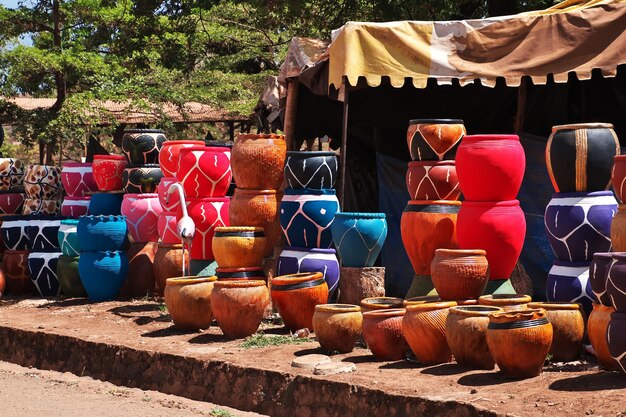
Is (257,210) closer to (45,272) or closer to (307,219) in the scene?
(307,219)

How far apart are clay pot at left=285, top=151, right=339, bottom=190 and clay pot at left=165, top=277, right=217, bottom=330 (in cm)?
114

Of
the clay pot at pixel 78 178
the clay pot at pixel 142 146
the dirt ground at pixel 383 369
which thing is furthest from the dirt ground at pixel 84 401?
the clay pot at pixel 78 178

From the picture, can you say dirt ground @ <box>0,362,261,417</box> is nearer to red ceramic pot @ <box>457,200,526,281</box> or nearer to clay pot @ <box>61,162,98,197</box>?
red ceramic pot @ <box>457,200,526,281</box>

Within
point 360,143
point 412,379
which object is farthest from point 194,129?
point 412,379

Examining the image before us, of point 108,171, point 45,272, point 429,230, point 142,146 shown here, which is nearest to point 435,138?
point 429,230

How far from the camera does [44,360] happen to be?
8312mm

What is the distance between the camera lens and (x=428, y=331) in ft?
20.1

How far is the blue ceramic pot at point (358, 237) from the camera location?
789 cm

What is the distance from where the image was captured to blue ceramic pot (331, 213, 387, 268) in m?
7.89

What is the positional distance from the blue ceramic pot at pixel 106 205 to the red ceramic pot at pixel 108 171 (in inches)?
4.0

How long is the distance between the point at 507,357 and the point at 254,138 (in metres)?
3.76

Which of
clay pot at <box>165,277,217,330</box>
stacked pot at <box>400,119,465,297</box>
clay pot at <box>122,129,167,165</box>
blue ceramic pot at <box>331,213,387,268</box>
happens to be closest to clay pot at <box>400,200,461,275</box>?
stacked pot at <box>400,119,465,297</box>

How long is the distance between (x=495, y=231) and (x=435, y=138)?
3.76 feet

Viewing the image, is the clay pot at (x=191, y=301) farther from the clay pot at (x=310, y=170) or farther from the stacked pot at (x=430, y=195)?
the stacked pot at (x=430, y=195)
